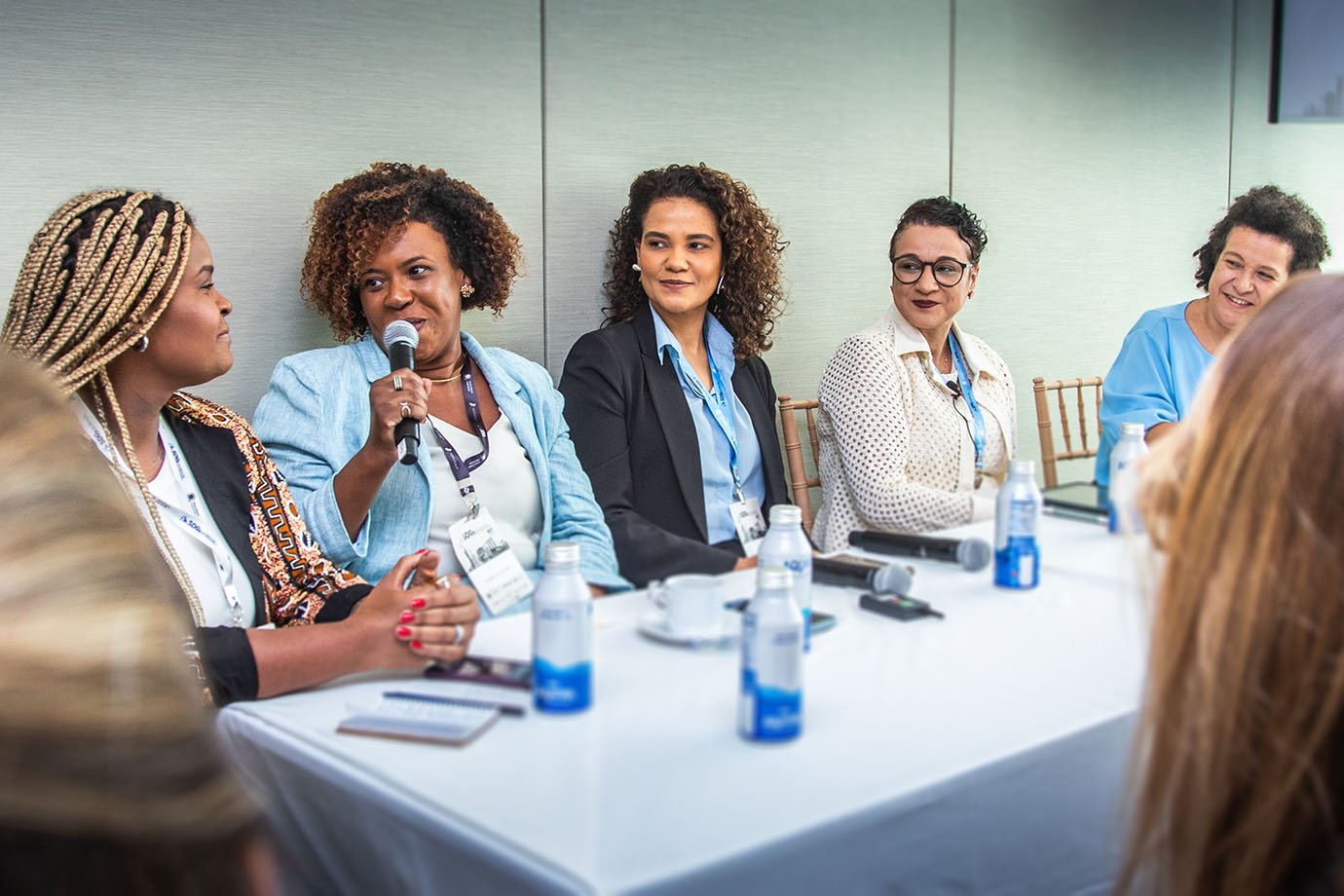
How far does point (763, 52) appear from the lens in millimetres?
3756

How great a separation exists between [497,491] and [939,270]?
140cm

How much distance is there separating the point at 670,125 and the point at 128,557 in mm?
3149

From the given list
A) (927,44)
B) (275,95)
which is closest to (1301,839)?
(275,95)

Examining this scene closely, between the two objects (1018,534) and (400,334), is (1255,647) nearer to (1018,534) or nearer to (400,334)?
(1018,534)

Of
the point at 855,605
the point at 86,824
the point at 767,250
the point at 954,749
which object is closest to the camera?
the point at 86,824

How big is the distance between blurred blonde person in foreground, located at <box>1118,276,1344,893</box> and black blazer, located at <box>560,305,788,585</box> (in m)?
1.99

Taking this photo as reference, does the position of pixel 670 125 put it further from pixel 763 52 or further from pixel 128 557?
pixel 128 557

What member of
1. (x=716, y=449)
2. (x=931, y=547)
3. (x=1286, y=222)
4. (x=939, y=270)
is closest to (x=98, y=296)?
(x=931, y=547)

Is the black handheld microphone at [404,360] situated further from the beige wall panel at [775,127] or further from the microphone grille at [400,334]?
the beige wall panel at [775,127]

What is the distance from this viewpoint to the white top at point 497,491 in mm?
2537

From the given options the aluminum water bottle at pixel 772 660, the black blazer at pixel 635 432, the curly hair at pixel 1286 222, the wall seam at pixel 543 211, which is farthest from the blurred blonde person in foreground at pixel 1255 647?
the curly hair at pixel 1286 222

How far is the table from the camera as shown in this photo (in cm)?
110

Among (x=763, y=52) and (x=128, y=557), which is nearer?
(x=128, y=557)

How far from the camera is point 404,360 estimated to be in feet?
7.70
